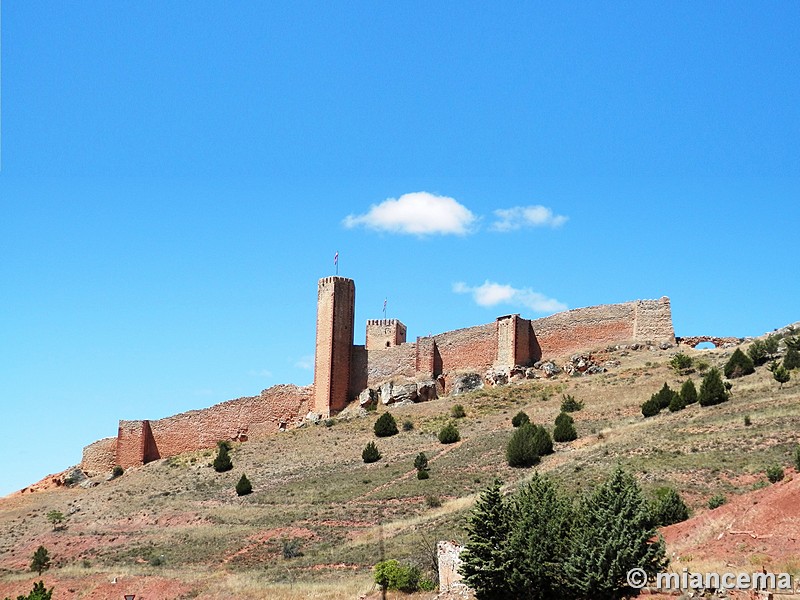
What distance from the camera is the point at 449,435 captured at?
37.2 metres

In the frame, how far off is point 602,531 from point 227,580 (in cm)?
1081

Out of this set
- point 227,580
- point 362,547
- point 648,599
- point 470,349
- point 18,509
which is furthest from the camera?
point 470,349

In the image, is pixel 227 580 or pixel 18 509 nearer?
pixel 227 580

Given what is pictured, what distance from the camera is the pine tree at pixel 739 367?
124 feet

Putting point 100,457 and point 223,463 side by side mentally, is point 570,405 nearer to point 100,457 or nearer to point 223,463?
point 223,463

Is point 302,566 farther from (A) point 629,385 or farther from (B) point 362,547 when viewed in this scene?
(A) point 629,385

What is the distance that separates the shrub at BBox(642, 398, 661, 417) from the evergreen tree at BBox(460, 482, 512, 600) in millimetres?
17512

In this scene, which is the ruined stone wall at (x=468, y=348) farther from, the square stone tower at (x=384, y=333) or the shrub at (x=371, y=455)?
the shrub at (x=371, y=455)

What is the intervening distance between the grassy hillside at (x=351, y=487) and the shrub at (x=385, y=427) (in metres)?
0.60

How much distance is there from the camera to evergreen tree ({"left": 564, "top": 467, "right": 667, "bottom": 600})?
1659cm

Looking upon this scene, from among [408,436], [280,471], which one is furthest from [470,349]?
[280,471]

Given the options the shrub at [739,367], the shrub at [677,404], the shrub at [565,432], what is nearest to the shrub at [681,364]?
the shrub at [739,367]

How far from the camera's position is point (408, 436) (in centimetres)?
4000

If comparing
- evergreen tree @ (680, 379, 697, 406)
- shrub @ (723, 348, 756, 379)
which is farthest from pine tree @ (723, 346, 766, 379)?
evergreen tree @ (680, 379, 697, 406)
